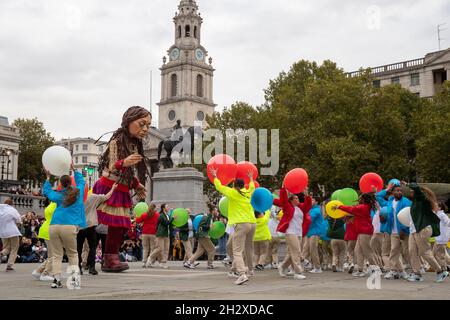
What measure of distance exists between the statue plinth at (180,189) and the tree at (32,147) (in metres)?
60.9

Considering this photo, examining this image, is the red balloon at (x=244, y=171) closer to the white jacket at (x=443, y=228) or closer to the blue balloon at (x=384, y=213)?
the blue balloon at (x=384, y=213)

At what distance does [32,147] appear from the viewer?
3413 inches

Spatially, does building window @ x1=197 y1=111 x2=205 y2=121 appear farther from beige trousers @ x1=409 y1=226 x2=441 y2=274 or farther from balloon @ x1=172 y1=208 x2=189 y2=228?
beige trousers @ x1=409 y1=226 x2=441 y2=274

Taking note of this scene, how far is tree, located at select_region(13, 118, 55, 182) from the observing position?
277ft

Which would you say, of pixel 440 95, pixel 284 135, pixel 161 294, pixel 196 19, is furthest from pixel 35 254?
pixel 196 19

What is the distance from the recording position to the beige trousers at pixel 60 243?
9228 mm

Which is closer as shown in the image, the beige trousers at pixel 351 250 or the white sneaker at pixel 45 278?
the white sneaker at pixel 45 278

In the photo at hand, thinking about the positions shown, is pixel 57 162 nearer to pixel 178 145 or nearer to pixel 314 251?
pixel 314 251

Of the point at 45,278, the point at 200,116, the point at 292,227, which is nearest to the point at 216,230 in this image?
the point at 292,227

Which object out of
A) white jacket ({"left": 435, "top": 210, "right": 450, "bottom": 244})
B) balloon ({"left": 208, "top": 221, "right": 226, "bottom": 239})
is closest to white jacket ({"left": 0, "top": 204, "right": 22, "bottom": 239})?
balloon ({"left": 208, "top": 221, "right": 226, "bottom": 239})

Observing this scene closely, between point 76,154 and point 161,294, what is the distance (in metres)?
148

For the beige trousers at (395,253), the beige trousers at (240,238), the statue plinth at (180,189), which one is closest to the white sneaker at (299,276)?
the beige trousers at (240,238)
